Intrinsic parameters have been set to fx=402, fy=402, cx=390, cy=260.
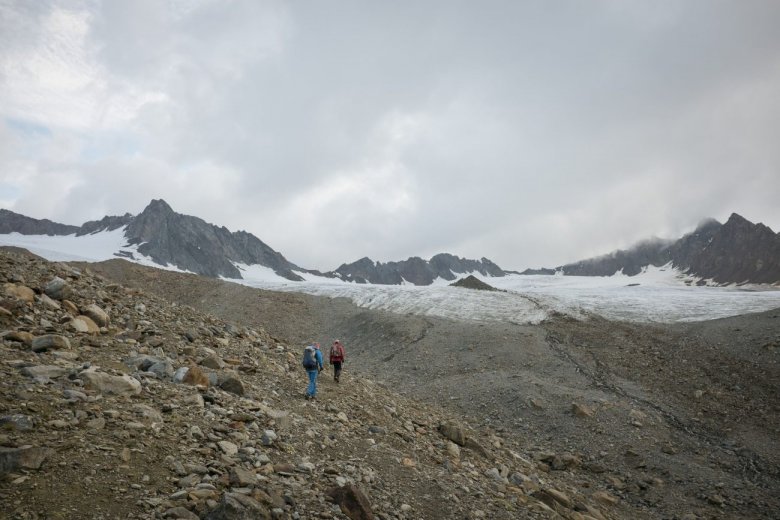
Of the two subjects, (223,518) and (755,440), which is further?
(755,440)

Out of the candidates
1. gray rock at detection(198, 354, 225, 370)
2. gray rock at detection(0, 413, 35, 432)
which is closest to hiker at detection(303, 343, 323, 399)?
gray rock at detection(198, 354, 225, 370)

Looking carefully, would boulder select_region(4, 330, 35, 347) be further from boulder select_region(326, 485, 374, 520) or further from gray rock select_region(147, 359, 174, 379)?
boulder select_region(326, 485, 374, 520)

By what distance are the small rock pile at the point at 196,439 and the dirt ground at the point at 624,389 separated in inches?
98.5

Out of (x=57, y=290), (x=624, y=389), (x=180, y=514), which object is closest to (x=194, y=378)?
(x=180, y=514)

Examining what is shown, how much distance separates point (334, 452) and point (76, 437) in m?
5.04

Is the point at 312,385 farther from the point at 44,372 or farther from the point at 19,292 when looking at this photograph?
the point at 19,292

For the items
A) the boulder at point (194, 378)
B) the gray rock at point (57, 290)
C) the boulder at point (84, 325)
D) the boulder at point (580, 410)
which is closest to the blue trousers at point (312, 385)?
the boulder at point (194, 378)

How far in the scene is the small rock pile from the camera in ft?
18.8

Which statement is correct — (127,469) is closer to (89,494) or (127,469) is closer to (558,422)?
(89,494)

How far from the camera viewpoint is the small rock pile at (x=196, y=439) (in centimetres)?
574

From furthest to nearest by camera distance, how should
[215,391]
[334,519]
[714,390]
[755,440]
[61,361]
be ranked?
[714,390] < [755,440] < [215,391] < [61,361] < [334,519]

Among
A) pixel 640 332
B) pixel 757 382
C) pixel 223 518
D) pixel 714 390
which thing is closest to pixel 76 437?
pixel 223 518

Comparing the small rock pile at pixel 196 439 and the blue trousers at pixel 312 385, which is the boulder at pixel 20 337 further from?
the blue trousers at pixel 312 385

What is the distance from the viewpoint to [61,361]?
8.91m
